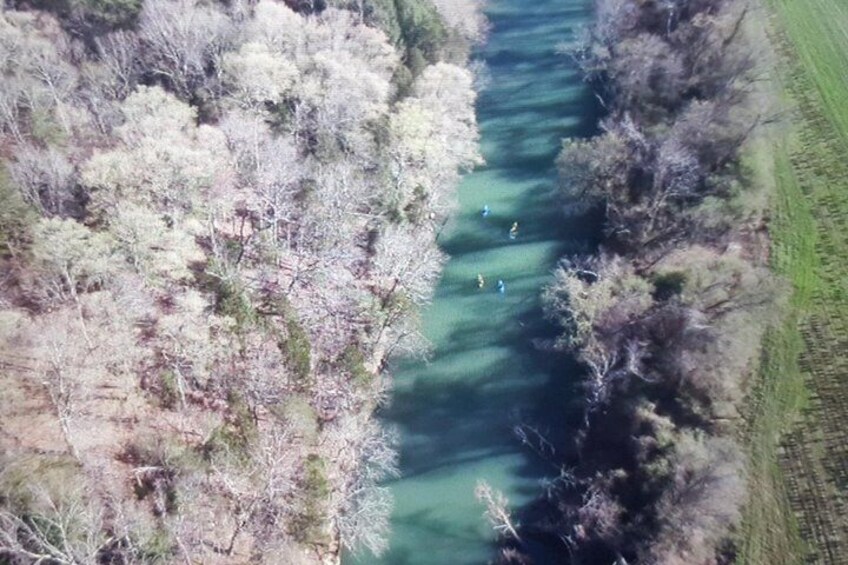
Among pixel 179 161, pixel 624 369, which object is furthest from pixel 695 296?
pixel 179 161

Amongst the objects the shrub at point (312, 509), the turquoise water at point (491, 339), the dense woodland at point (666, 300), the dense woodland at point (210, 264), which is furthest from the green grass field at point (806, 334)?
the shrub at point (312, 509)

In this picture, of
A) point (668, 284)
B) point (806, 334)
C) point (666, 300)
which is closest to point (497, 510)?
point (666, 300)

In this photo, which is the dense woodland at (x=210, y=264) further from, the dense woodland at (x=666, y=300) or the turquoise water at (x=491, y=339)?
the dense woodland at (x=666, y=300)

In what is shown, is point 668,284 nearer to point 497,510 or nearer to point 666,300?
point 666,300

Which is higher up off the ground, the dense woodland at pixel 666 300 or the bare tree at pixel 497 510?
the dense woodland at pixel 666 300

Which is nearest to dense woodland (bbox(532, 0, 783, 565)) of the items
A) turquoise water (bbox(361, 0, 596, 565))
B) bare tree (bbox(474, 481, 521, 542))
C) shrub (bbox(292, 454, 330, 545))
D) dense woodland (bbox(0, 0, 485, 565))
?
bare tree (bbox(474, 481, 521, 542))

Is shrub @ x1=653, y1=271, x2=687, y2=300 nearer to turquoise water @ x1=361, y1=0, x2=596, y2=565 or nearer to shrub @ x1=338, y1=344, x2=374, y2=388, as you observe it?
turquoise water @ x1=361, y1=0, x2=596, y2=565
